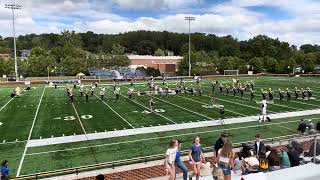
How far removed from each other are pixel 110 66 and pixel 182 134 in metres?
75.5

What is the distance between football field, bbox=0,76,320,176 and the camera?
1639cm

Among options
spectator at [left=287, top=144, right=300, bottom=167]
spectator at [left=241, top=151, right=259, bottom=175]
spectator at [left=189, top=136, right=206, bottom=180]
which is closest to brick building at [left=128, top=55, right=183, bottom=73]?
spectator at [left=287, top=144, right=300, bottom=167]

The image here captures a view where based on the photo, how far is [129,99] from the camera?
3547 cm

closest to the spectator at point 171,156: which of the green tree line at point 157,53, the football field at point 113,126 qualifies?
the football field at point 113,126

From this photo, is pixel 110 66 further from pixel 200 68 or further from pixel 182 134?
pixel 182 134

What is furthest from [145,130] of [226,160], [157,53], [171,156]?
[157,53]

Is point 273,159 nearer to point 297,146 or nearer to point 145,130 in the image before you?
point 297,146

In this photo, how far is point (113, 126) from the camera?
22.5 meters

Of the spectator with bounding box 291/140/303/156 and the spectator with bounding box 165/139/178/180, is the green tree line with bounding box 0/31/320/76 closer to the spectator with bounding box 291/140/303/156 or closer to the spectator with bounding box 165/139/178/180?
the spectator with bounding box 291/140/303/156

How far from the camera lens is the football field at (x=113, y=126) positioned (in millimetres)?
16391

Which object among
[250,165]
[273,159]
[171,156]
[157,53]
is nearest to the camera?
[171,156]

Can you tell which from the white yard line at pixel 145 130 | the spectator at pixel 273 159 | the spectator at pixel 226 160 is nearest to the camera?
the spectator at pixel 226 160

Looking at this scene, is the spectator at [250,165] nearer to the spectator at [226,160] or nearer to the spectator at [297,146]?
the spectator at [226,160]

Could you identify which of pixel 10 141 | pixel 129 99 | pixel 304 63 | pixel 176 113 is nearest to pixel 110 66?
pixel 304 63
